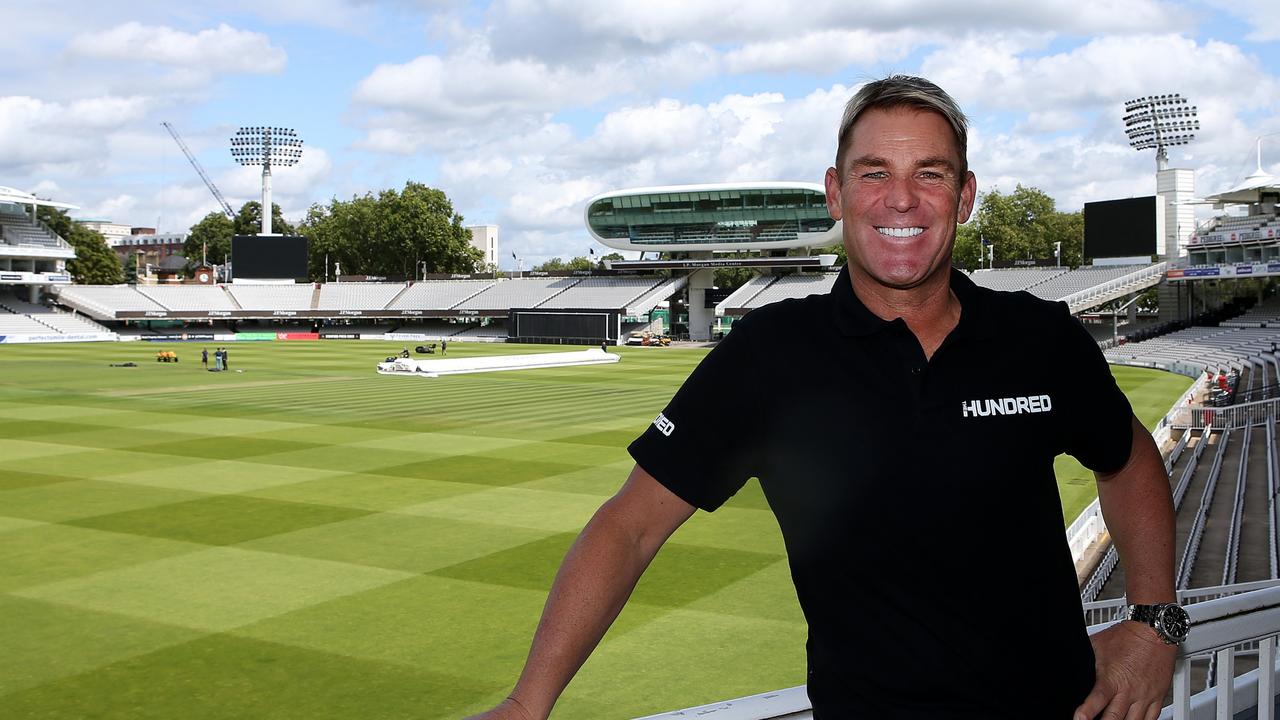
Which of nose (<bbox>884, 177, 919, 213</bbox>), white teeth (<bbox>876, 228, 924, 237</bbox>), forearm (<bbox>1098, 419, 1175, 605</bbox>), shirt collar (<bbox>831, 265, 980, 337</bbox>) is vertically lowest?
forearm (<bbox>1098, 419, 1175, 605</bbox>)

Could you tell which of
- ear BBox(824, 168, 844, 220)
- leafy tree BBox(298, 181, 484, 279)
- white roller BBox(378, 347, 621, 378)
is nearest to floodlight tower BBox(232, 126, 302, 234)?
leafy tree BBox(298, 181, 484, 279)

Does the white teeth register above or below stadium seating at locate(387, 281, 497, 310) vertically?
below

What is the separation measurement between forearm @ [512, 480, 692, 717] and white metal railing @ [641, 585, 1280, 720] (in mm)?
298

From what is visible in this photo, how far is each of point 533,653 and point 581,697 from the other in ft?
25.6

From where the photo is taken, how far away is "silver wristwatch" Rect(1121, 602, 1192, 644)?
2498 mm

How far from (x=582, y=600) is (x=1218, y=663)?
6.00 feet

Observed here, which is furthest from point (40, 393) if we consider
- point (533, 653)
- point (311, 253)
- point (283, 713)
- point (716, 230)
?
point (311, 253)

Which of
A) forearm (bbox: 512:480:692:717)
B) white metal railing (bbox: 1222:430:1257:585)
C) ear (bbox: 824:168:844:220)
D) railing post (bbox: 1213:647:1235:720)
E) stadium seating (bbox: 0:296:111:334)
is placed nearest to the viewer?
forearm (bbox: 512:480:692:717)

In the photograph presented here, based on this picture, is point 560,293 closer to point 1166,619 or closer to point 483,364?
point 483,364

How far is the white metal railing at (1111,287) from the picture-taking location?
7169 centimetres

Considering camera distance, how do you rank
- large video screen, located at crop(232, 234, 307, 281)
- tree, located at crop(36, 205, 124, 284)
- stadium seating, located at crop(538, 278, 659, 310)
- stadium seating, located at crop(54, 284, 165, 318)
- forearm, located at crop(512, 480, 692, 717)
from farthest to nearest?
tree, located at crop(36, 205, 124, 284) → large video screen, located at crop(232, 234, 307, 281) → stadium seating, located at crop(54, 284, 165, 318) → stadium seating, located at crop(538, 278, 659, 310) → forearm, located at crop(512, 480, 692, 717)

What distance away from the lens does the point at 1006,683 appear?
86.2 inches

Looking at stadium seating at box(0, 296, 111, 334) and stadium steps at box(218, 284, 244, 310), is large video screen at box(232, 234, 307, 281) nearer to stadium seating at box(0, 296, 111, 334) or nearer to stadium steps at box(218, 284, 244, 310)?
stadium steps at box(218, 284, 244, 310)

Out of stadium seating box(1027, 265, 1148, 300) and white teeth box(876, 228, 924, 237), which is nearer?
white teeth box(876, 228, 924, 237)
